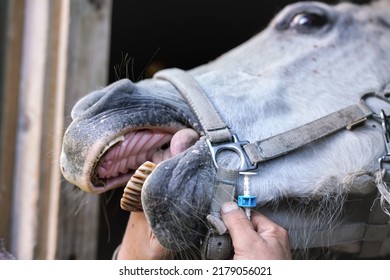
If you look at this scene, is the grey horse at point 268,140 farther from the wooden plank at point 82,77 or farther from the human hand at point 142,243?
the wooden plank at point 82,77

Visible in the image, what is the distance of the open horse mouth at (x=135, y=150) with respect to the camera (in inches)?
40.6

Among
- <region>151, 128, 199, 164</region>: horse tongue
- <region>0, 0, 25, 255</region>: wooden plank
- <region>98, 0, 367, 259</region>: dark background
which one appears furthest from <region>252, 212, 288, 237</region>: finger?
<region>98, 0, 367, 259</region>: dark background

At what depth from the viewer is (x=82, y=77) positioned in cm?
A: 176

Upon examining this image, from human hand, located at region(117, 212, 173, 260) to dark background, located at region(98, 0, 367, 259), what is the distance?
5.14 ft

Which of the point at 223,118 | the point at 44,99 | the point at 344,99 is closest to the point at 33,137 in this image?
the point at 44,99

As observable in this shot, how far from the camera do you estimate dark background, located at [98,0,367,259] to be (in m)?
2.81

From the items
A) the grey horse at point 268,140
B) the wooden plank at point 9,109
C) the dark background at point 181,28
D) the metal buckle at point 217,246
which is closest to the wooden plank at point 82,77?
the wooden plank at point 9,109

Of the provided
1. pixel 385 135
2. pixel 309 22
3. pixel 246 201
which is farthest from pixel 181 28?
pixel 246 201

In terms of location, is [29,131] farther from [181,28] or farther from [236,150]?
[181,28]

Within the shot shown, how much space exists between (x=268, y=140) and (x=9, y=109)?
103 cm

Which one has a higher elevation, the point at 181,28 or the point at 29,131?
the point at 181,28

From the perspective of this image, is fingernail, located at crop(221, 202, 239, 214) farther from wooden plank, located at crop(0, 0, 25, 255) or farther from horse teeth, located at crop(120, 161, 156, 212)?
wooden plank, located at crop(0, 0, 25, 255)

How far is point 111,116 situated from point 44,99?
812 mm

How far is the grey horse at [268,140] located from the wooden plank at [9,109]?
77cm
